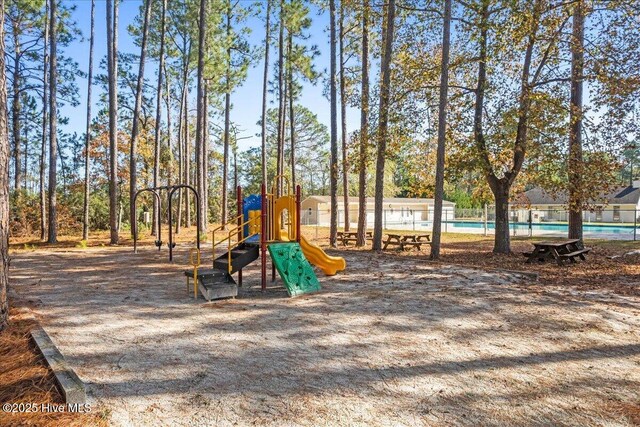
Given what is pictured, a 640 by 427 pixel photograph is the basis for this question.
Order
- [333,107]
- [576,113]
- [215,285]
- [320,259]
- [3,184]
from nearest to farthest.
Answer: [3,184]
[215,285]
[320,259]
[576,113]
[333,107]

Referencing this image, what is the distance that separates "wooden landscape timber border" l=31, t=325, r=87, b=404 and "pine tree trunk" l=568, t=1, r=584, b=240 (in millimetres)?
11941

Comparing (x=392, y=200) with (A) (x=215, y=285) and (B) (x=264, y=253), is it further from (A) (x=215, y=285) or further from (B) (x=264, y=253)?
(A) (x=215, y=285)

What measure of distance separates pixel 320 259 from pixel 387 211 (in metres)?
30.2

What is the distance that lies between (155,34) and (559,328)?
980 inches

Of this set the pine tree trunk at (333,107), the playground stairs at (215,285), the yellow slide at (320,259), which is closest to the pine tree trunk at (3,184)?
the playground stairs at (215,285)

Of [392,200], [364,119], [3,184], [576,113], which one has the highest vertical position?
[364,119]

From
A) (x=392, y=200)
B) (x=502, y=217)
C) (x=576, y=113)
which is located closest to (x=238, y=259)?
(x=502, y=217)

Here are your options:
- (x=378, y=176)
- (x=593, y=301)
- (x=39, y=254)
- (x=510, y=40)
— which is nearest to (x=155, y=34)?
(x=39, y=254)

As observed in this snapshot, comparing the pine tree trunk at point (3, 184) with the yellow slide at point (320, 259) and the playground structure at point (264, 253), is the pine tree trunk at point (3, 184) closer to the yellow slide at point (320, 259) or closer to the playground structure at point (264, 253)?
the playground structure at point (264, 253)

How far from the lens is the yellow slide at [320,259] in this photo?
905cm

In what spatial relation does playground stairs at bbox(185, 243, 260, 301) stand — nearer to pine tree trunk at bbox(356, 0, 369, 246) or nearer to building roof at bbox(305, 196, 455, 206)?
pine tree trunk at bbox(356, 0, 369, 246)

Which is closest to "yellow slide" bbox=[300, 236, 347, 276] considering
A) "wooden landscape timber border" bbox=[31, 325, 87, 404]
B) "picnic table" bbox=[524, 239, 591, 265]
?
"wooden landscape timber border" bbox=[31, 325, 87, 404]

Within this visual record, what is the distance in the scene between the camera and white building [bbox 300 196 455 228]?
3603 cm

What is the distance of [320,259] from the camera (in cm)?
912
